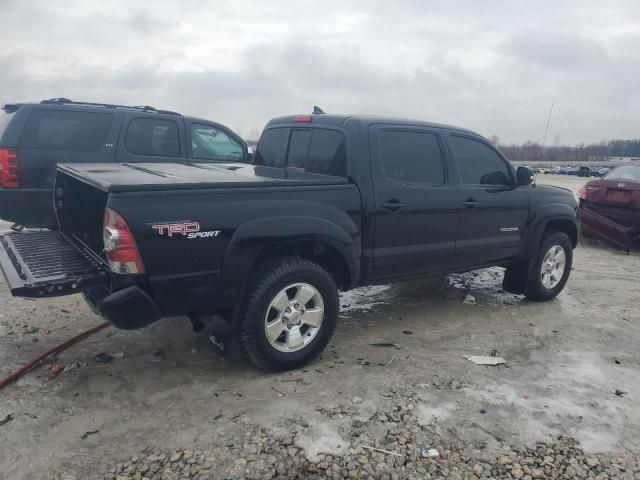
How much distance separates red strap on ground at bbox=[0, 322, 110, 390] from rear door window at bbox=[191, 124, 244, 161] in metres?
3.41

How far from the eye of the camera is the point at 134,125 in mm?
6812

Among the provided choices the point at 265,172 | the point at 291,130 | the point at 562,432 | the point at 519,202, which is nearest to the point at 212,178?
the point at 265,172

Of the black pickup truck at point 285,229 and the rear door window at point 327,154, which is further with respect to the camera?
the rear door window at point 327,154

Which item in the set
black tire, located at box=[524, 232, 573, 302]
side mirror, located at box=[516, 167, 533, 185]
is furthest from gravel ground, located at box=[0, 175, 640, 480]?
side mirror, located at box=[516, 167, 533, 185]

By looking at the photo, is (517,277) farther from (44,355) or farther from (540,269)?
(44,355)

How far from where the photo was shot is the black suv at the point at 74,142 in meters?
5.93

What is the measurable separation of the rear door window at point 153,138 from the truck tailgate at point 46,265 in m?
2.65

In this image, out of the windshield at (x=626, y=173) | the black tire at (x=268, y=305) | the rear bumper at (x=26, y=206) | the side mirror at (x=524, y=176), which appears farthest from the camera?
the windshield at (x=626, y=173)

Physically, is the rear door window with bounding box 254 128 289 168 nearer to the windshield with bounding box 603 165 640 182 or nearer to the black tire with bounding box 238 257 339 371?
the black tire with bounding box 238 257 339 371

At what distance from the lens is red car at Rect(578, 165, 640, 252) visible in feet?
29.4

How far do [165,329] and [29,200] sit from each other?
104 inches

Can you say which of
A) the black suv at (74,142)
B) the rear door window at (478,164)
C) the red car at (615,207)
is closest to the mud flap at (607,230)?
the red car at (615,207)

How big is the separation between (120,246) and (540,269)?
175 inches

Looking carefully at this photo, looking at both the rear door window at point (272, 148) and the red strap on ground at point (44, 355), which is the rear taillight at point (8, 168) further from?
the rear door window at point (272, 148)
